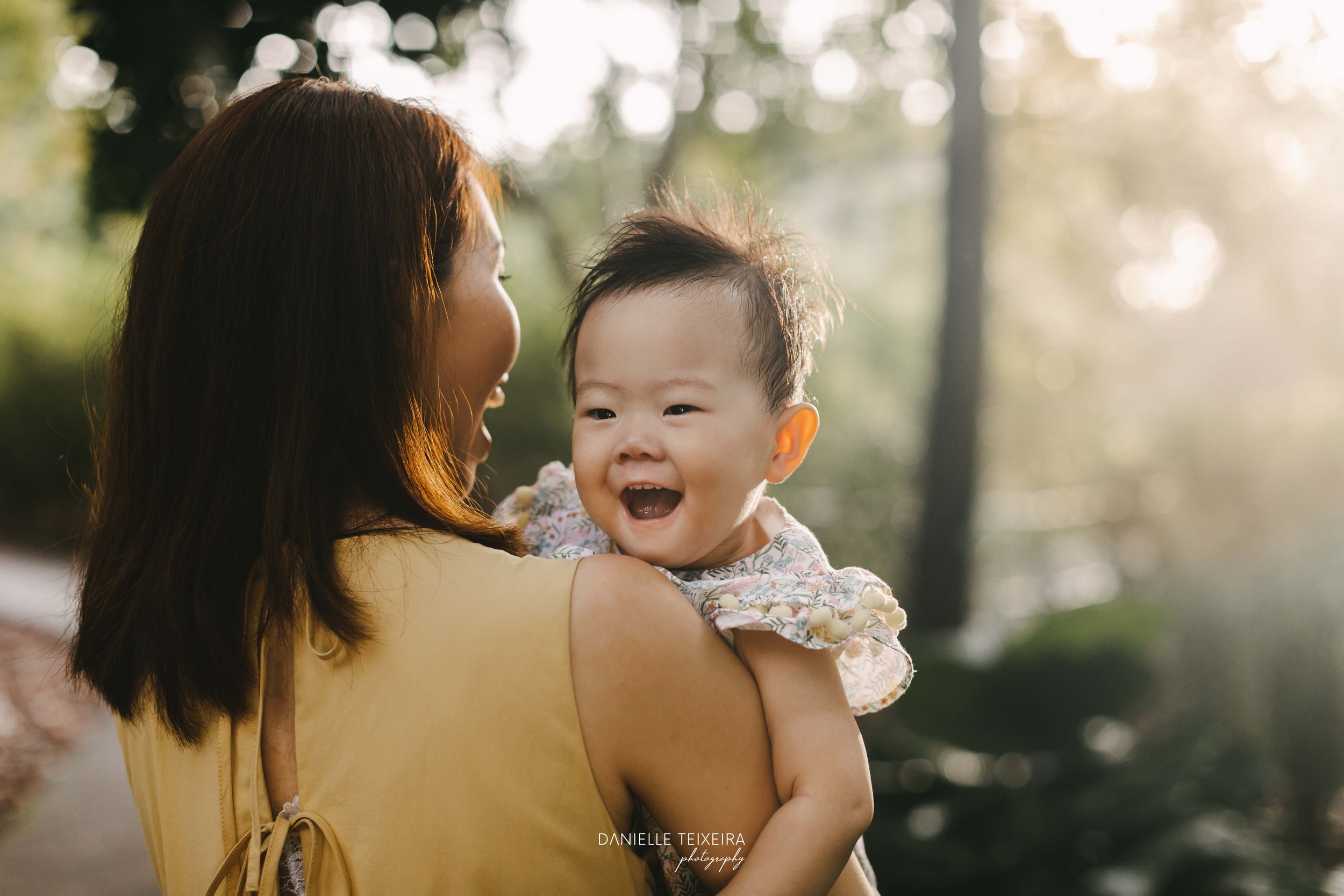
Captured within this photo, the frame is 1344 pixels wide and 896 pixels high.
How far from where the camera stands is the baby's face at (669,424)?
1.43 metres

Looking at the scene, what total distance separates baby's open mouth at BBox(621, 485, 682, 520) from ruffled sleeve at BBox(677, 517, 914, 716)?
4.8 inches

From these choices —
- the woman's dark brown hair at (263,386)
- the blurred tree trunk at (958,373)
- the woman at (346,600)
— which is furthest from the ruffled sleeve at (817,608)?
the blurred tree trunk at (958,373)

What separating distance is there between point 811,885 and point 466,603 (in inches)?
22.3

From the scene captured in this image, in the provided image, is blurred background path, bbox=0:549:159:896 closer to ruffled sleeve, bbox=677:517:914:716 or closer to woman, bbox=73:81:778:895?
woman, bbox=73:81:778:895

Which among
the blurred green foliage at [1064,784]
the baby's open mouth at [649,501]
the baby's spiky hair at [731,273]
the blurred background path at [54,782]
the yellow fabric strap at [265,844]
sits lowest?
the blurred background path at [54,782]

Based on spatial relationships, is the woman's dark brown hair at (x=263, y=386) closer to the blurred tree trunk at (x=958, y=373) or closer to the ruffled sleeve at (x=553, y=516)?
the ruffled sleeve at (x=553, y=516)

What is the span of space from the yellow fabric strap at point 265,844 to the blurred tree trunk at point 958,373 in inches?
180

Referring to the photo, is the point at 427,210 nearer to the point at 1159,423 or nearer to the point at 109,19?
the point at 109,19

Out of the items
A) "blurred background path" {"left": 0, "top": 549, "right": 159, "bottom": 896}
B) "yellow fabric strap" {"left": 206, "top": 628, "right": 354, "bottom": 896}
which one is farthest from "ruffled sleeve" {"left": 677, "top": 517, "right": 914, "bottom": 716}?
"blurred background path" {"left": 0, "top": 549, "right": 159, "bottom": 896}

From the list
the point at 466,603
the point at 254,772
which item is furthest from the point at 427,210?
the point at 254,772

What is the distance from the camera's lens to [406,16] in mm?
2318

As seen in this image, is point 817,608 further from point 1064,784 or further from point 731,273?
point 1064,784

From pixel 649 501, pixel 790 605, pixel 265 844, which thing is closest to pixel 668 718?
pixel 790 605

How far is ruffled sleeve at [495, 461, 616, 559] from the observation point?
1.69 metres
